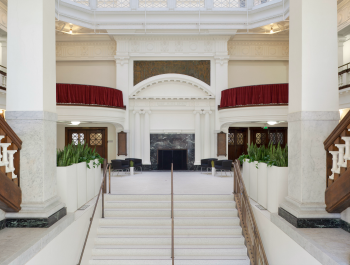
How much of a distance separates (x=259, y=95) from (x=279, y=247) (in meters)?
8.34

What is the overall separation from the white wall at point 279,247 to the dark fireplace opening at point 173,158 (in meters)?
8.29

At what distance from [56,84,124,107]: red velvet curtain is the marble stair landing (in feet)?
31.9

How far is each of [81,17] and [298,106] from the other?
11.3 meters

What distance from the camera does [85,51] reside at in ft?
47.2

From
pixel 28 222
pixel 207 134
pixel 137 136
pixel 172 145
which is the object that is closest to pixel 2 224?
pixel 28 222

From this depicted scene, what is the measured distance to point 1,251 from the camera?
3.38 metres

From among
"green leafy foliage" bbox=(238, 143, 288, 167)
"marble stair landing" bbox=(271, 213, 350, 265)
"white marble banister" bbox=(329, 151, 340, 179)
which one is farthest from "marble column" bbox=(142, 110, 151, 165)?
"white marble banister" bbox=(329, 151, 340, 179)

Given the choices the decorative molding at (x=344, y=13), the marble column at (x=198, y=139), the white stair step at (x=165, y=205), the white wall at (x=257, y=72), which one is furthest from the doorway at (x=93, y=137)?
the decorative molding at (x=344, y=13)

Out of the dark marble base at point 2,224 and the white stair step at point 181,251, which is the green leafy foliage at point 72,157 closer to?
the dark marble base at point 2,224

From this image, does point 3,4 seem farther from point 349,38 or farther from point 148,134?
point 349,38

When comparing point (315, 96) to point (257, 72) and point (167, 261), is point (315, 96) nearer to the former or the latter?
point (167, 261)

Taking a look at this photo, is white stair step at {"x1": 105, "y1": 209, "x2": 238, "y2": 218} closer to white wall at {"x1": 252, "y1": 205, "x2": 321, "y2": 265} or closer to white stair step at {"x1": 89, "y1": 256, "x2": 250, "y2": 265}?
white wall at {"x1": 252, "y1": 205, "x2": 321, "y2": 265}

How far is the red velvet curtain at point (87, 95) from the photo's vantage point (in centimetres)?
1172

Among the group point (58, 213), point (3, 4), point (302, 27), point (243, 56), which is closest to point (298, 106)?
point (302, 27)
